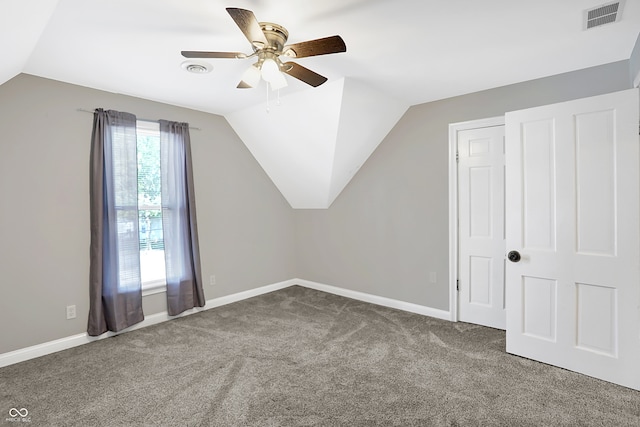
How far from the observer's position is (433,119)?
11.8ft

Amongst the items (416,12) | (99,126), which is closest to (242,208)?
(99,126)

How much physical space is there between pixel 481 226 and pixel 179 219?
332cm

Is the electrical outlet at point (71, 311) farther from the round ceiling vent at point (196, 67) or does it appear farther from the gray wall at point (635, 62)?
the gray wall at point (635, 62)

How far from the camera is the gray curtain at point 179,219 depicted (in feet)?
11.8

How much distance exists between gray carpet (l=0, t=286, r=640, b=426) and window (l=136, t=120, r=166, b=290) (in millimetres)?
636

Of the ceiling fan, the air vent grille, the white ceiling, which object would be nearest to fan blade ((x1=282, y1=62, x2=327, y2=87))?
the ceiling fan

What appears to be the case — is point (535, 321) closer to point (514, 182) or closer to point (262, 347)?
point (514, 182)

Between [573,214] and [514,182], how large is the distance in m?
0.48

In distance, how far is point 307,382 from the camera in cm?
235

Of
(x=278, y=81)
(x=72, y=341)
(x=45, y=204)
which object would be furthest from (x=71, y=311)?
(x=278, y=81)

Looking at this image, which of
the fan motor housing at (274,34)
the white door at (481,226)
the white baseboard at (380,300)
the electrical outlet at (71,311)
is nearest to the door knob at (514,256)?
the white door at (481,226)

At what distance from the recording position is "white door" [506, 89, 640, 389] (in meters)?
2.23

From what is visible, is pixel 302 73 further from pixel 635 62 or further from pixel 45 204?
pixel 45 204

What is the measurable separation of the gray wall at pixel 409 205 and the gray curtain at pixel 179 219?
1.88 meters
